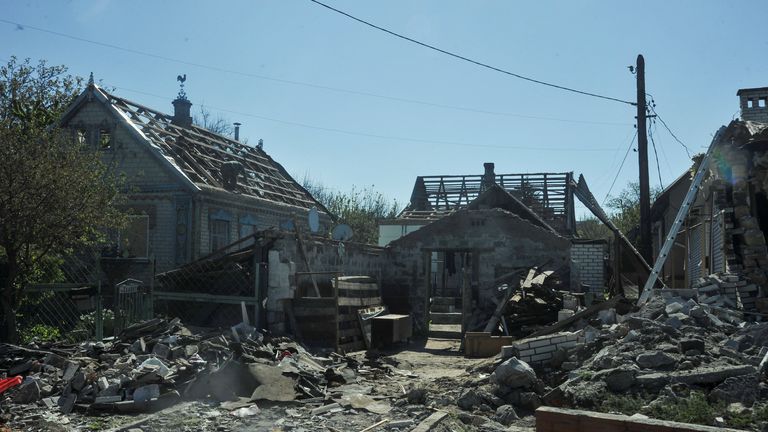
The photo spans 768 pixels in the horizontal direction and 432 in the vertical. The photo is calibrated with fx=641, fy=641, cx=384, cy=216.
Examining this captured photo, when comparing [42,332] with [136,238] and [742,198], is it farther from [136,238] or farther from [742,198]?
[742,198]

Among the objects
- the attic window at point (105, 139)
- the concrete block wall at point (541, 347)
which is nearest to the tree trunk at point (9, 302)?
the concrete block wall at point (541, 347)

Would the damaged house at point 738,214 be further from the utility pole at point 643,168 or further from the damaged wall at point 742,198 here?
→ the utility pole at point 643,168

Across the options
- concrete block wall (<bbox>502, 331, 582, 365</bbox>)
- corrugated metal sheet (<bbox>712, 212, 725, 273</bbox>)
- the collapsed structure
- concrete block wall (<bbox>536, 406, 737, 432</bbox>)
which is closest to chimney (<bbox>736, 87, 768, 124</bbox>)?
the collapsed structure

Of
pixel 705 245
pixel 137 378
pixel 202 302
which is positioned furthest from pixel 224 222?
pixel 705 245

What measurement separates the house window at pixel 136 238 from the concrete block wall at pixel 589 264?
12.3m

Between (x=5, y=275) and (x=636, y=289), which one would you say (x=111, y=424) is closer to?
(x=5, y=275)

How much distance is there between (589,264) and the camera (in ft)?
55.5

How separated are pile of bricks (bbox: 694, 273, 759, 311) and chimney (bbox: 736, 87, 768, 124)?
17.0 ft

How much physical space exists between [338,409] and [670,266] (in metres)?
17.9

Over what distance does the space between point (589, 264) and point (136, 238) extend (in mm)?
13077

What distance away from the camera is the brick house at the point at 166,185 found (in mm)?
18797

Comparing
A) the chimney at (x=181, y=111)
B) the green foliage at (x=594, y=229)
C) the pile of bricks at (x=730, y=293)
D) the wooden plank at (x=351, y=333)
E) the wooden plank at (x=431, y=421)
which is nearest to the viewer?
the wooden plank at (x=431, y=421)

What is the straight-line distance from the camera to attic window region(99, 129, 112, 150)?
20.1 meters

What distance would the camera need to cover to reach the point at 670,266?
2277 centimetres
